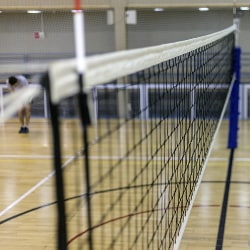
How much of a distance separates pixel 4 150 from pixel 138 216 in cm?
364

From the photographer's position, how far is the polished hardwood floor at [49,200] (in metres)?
3.98

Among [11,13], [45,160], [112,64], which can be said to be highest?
[11,13]

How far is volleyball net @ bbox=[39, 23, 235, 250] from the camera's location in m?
1.26

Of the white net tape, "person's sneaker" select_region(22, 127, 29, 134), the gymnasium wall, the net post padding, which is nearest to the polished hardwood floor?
the net post padding

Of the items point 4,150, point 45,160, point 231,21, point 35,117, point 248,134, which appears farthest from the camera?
point 35,117

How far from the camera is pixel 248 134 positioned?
26.0 ft

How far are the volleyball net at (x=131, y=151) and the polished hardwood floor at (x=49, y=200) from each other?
21 cm

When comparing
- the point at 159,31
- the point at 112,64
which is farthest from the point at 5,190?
the point at 159,31

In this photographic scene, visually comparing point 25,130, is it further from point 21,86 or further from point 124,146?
point 124,146

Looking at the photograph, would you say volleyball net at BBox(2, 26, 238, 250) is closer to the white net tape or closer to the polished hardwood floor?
the white net tape

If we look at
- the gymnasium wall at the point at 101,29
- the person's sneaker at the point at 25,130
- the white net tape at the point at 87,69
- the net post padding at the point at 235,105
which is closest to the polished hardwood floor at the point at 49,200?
the net post padding at the point at 235,105

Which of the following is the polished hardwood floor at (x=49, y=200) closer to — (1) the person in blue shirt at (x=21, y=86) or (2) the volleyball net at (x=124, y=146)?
(2) the volleyball net at (x=124, y=146)

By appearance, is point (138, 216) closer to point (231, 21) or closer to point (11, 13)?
point (231, 21)

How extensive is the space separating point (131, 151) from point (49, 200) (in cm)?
269
